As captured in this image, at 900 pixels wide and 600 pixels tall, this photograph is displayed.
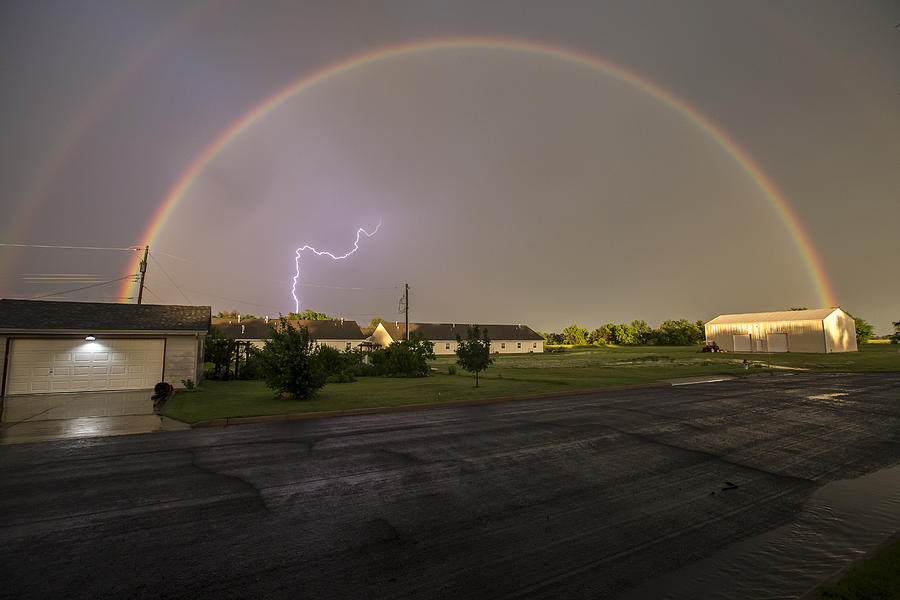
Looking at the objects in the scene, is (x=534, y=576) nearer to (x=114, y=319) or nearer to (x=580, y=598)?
(x=580, y=598)

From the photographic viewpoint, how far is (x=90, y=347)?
67.5 feet

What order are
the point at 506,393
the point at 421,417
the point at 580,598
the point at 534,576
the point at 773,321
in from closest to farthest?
the point at 580,598 < the point at 534,576 < the point at 421,417 < the point at 506,393 < the point at 773,321

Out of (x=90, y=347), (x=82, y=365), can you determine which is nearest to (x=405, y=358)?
(x=90, y=347)

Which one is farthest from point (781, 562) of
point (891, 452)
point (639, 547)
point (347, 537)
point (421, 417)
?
point (421, 417)

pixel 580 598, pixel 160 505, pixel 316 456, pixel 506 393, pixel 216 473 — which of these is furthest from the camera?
pixel 506 393

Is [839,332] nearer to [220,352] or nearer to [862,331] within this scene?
[862,331]

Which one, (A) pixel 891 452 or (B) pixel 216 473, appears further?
(A) pixel 891 452

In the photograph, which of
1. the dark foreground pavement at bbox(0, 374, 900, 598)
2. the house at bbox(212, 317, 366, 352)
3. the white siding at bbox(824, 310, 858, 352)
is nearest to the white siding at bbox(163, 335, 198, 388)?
the dark foreground pavement at bbox(0, 374, 900, 598)

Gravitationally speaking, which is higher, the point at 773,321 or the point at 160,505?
the point at 773,321

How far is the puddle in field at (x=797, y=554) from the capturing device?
3703mm

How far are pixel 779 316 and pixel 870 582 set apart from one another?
69.1m

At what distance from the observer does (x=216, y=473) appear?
24.0 feet

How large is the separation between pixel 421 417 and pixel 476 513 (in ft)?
25.5

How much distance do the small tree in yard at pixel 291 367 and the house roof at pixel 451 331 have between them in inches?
2294
